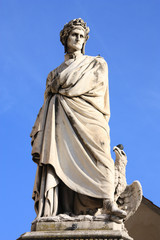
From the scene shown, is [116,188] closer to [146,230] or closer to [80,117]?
[80,117]

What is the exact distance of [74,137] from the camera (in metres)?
9.88

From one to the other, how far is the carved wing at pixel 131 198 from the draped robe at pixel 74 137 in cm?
135

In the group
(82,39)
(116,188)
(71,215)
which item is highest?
(82,39)

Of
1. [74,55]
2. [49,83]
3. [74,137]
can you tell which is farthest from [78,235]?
[74,55]

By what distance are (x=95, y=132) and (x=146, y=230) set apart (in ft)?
24.8

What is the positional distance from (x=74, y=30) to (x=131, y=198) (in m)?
3.59

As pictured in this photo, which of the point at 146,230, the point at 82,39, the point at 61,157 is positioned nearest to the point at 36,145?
the point at 61,157

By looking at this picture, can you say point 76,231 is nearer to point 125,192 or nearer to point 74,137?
point 74,137

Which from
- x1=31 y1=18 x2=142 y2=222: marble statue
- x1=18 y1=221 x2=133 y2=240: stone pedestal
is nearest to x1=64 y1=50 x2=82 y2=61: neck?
x1=31 y1=18 x2=142 y2=222: marble statue

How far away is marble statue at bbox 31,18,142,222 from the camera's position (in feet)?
30.9

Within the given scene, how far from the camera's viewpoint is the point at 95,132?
9.87 meters

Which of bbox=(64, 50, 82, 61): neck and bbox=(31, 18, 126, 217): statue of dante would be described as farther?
bbox=(64, 50, 82, 61): neck

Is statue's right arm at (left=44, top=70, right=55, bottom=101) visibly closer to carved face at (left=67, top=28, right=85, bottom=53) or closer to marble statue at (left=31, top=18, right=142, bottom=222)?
marble statue at (left=31, top=18, right=142, bottom=222)

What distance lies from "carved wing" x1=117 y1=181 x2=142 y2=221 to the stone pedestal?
4.99 ft
